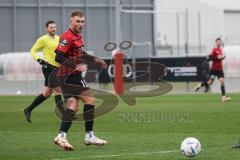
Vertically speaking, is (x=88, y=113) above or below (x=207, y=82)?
above

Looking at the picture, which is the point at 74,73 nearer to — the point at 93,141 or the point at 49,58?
the point at 93,141

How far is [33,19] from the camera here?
162 ft

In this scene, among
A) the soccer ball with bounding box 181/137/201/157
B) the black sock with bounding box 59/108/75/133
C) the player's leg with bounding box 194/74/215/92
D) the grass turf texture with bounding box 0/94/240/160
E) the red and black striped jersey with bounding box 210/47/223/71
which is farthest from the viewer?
the player's leg with bounding box 194/74/215/92

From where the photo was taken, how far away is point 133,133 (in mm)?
14438

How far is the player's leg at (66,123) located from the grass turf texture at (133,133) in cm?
17

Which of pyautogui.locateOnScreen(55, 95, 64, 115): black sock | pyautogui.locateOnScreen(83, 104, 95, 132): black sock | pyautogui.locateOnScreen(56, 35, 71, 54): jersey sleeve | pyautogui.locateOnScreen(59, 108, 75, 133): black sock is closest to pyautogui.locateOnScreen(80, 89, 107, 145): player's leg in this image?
pyautogui.locateOnScreen(83, 104, 95, 132): black sock

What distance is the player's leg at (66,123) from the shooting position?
11623 mm

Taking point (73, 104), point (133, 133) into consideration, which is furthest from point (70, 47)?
point (133, 133)

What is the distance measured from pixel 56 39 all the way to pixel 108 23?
3339 cm

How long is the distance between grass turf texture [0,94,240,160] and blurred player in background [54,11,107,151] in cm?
44

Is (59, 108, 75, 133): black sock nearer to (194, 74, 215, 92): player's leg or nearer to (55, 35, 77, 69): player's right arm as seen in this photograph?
(55, 35, 77, 69): player's right arm

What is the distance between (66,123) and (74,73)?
87 centimetres

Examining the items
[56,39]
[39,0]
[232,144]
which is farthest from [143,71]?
Result: [232,144]

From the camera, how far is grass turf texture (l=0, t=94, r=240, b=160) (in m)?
11.0
